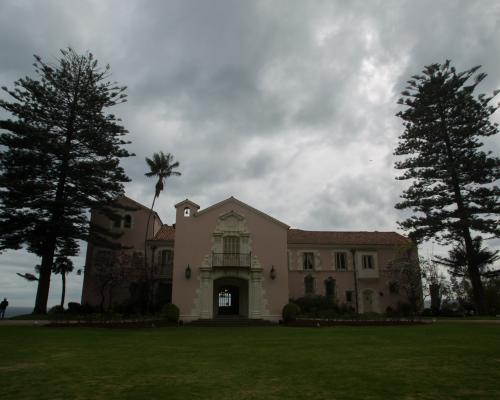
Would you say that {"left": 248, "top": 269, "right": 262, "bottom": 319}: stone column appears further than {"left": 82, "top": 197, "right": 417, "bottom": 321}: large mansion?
No

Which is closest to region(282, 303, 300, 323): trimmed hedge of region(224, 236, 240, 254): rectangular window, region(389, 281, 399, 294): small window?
region(224, 236, 240, 254): rectangular window

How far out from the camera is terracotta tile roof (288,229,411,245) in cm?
3616

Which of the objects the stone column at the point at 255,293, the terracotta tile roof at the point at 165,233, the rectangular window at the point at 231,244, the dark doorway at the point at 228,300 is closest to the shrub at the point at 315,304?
the dark doorway at the point at 228,300

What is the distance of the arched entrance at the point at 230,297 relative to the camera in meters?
28.3

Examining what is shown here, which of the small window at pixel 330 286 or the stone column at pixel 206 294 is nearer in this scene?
the stone column at pixel 206 294

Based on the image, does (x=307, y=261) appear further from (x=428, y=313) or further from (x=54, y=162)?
(x=54, y=162)

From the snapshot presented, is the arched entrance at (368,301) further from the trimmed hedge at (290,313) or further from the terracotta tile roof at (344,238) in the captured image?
the trimmed hedge at (290,313)

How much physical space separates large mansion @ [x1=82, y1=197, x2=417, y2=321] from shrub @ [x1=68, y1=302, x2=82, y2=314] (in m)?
1.07

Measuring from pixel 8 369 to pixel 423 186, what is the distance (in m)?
28.5

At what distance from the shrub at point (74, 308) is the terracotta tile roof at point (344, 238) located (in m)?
18.3

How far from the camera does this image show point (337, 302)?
33.4 metres

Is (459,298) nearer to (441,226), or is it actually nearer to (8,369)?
(441,226)

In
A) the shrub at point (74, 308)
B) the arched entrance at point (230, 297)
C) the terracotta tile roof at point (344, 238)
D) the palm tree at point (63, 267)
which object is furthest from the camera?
the terracotta tile roof at point (344, 238)

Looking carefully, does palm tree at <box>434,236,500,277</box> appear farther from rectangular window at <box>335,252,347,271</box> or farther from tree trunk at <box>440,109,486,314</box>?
rectangular window at <box>335,252,347,271</box>
